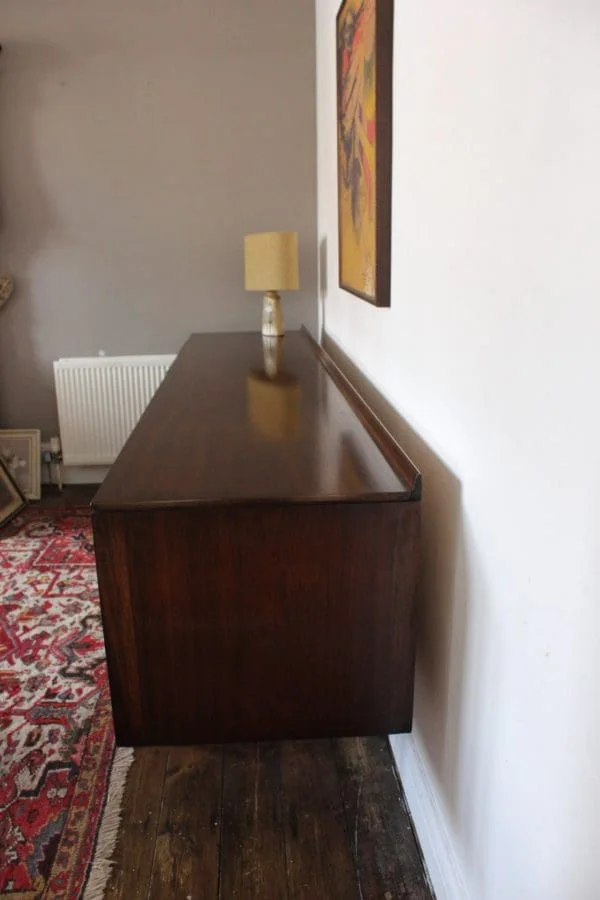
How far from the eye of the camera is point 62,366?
132 inches

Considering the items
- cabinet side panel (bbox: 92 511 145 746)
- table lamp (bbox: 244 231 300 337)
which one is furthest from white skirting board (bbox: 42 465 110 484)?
cabinet side panel (bbox: 92 511 145 746)

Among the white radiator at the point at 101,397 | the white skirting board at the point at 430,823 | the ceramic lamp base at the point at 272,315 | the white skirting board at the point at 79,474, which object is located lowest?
the white skirting board at the point at 79,474

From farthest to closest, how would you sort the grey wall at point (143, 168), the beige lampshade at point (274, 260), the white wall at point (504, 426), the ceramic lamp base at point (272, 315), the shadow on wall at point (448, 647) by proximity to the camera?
the grey wall at point (143, 168)
the ceramic lamp base at point (272, 315)
the beige lampshade at point (274, 260)
the shadow on wall at point (448, 647)
the white wall at point (504, 426)

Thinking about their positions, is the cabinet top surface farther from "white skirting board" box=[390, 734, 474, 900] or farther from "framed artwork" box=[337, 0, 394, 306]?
"white skirting board" box=[390, 734, 474, 900]

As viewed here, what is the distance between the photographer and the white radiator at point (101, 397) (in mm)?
3375

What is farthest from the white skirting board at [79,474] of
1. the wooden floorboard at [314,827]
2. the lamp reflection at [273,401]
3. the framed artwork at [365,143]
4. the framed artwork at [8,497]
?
the wooden floorboard at [314,827]

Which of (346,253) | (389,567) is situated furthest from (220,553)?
(346,253)

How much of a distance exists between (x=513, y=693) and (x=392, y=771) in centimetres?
84

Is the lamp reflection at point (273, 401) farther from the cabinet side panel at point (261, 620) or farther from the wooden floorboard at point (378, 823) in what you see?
the wooden floorboard at point (378, 823)

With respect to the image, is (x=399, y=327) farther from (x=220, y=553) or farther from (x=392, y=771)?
(x=392, y=771)

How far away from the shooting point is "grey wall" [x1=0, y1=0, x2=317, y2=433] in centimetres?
308

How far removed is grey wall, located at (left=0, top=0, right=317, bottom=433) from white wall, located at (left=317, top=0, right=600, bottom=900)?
6.29ft

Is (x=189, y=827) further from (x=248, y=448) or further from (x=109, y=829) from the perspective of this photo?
(x=248, y=448)

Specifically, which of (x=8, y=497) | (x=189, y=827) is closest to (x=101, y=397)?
(x=8, y=497)
